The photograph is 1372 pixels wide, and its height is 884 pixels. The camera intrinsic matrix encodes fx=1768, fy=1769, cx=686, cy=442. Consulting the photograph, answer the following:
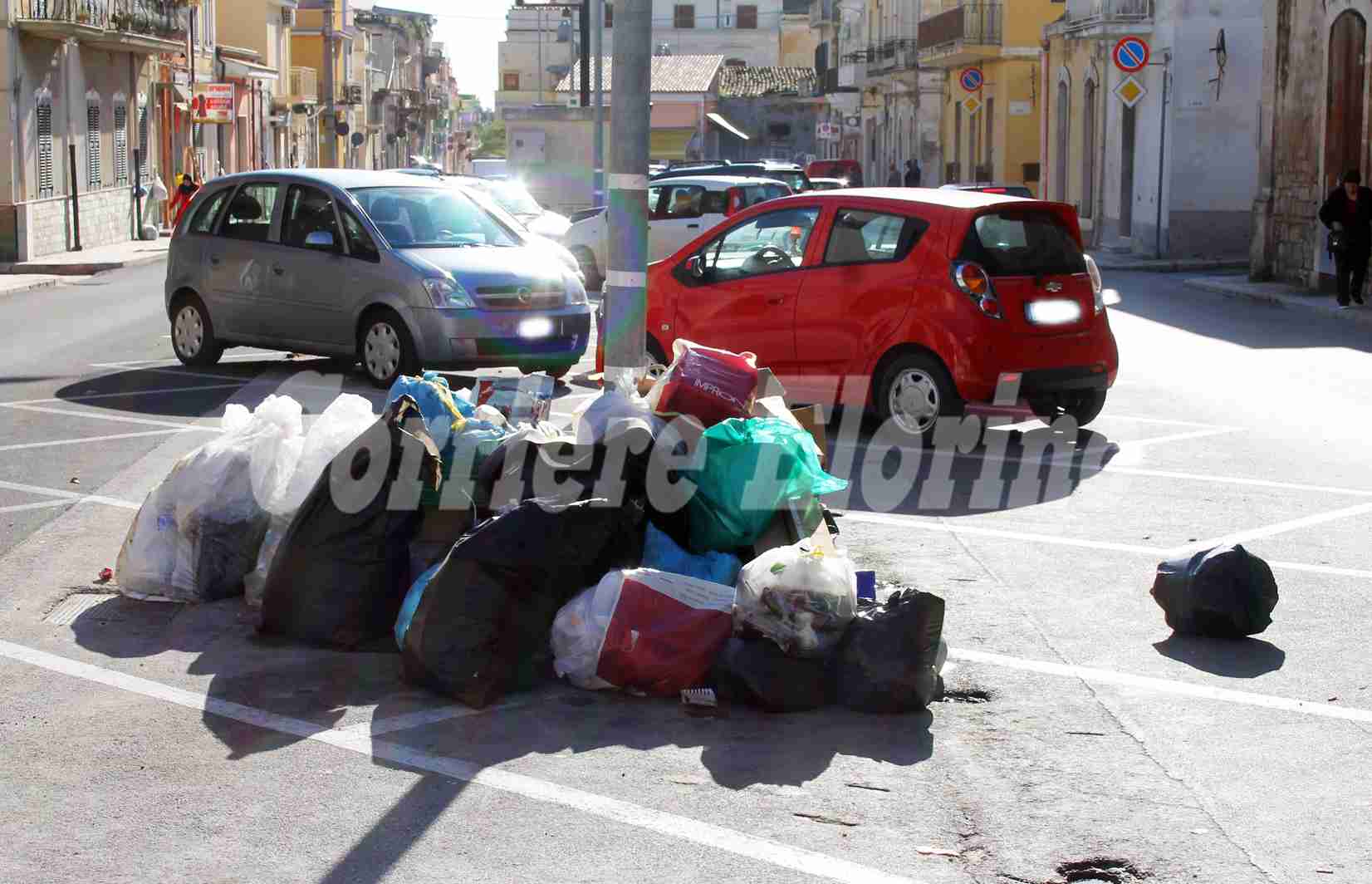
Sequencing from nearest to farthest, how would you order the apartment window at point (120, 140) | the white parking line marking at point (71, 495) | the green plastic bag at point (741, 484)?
the green plastic bag at point (741, 484) < the white parking line marking at point (71, 495) < the apartment window at point (120, 140)

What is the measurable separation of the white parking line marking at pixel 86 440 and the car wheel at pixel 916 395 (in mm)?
4552

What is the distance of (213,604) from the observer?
6.93 metres

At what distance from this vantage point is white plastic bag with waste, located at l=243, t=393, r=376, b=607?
6820mm

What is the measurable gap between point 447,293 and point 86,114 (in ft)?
88.7

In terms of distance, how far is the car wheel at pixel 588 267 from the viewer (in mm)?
25469

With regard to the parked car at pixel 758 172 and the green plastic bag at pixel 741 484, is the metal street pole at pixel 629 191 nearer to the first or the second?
the green plastic bag at pixel 741 484

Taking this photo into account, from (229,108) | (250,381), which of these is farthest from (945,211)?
(229,108)

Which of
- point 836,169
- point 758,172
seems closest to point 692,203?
point 758,172

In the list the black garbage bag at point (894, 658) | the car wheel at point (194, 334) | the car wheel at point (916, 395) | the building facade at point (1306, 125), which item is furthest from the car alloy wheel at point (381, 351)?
the building facade at point (1306, 125)

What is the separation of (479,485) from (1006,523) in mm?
3138

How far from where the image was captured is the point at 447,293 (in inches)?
518

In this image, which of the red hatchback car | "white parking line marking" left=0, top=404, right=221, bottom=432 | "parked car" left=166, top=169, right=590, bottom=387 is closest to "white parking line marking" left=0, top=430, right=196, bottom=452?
"white parking line marking" left=0, top=404, right=221, bottom=432

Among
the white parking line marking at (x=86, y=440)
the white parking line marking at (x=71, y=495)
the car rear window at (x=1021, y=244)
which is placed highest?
the car rear window at (x=1021, y=244)

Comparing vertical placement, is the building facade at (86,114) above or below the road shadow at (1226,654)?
above
